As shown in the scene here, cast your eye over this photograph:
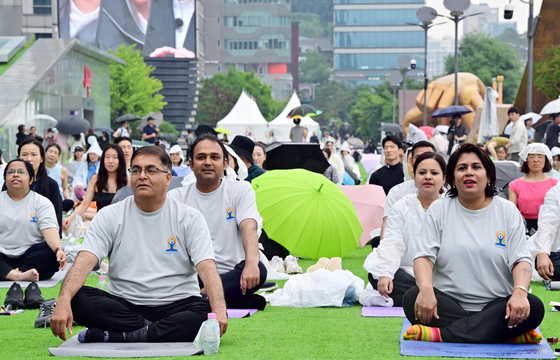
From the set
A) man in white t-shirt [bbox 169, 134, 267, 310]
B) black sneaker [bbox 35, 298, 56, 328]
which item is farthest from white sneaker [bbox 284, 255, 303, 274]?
black sneaker [bbox 35, 298, 56, 328]

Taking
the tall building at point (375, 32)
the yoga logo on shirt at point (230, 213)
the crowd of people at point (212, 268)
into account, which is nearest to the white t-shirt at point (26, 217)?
the yoga logo on shirt at point (230, 213)

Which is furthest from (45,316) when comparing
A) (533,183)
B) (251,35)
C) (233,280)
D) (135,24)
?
(251,35)

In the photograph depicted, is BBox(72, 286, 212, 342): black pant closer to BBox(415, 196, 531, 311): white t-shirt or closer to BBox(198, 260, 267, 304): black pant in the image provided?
BBox(415, 196, 531, 311): white t-shirt

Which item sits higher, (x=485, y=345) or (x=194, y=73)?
(x=194, y=73)

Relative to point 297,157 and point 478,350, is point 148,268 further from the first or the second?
point 297,157

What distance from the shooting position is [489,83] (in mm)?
90688

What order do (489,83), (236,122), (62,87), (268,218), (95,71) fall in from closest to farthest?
(268,218), (62,87), (95,71), (236,122), (489,83)

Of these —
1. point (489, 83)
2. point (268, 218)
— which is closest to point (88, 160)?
point (268, 218)

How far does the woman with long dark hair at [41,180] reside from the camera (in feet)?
35.6

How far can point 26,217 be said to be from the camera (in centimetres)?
981

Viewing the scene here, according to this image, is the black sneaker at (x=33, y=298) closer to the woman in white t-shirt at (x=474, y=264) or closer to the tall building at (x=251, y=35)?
the woman in white t-shirt at (x=474, y=264)

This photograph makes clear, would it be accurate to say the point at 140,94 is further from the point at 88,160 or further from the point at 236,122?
the point at 88,160

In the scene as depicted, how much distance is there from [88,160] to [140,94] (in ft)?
195

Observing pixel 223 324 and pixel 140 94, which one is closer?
pixel 223 324
